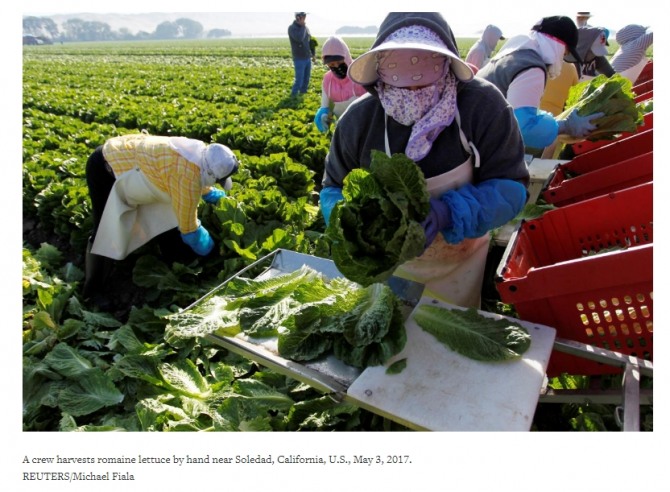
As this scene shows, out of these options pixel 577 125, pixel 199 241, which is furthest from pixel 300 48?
pixel 577 125

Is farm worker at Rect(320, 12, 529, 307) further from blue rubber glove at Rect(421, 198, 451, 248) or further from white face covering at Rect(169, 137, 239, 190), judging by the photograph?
white face covering at Rect(169, 137, 239, 190)

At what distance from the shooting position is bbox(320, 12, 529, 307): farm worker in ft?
6.36

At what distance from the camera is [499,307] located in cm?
325

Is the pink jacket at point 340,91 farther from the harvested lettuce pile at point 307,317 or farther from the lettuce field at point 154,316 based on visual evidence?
the harvested lettuce pile at point 307,317

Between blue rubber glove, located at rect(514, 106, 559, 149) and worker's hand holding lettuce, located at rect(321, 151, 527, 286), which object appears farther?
blue rubber glove, located at rect(514, 106, 559, 149)

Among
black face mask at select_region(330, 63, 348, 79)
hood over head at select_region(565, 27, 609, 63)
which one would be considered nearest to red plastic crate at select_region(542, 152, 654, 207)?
hood over head at select_region(565, 27, 609, 63)

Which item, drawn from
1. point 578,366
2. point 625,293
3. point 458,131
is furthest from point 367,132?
point 578,366

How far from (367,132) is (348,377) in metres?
1.12

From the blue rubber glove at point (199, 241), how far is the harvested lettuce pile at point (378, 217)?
230 cm

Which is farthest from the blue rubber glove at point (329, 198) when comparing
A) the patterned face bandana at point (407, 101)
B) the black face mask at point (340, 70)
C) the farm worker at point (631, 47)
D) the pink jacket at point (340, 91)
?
the farm worker at point (631, 47)

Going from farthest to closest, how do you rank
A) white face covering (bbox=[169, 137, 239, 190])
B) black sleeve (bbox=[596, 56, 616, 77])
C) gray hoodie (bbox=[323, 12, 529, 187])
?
black sleeve (bbox=[596, 56, 616, 77]) → white face covering (bbox=[169, 137, 239, 190]) → gray hoodie (bbox=[323, 12, 529, 187])

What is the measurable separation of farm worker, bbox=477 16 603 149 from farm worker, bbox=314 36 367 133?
2.40 meters

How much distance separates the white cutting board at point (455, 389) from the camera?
1529mm

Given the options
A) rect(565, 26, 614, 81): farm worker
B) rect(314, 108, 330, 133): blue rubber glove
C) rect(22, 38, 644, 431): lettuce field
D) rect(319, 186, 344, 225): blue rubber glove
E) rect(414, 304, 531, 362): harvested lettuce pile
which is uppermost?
rect(565, 26, 614, 81): farm worker
